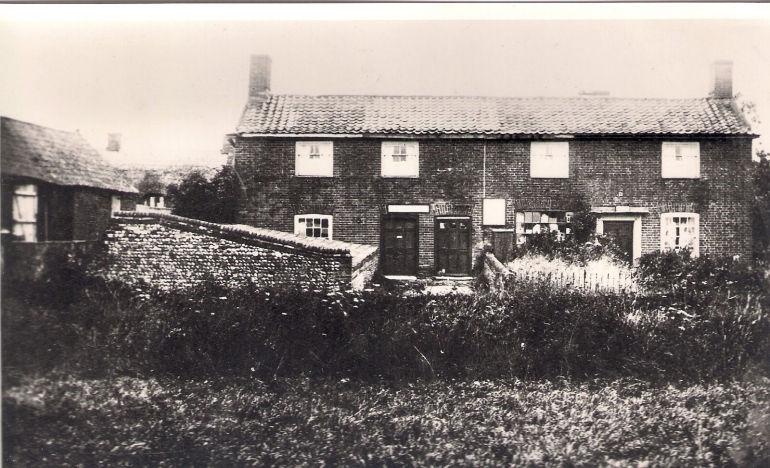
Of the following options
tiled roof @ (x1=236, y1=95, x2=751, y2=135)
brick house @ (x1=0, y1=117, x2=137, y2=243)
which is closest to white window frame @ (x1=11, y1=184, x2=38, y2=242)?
brick house @ (x1=0, y1=117, x2=137, y2=243)

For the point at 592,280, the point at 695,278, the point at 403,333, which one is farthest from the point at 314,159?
the point at 695,278

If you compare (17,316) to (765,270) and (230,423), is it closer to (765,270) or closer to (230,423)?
(230,423)

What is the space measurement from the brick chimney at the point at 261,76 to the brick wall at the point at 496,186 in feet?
1.35

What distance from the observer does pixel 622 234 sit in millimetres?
3080

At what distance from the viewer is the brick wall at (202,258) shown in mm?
3080

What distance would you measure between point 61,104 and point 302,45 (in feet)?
6.45

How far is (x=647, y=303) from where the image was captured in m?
3.15

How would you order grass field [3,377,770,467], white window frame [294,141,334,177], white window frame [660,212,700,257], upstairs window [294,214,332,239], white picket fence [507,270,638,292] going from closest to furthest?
grass field [3,377,770,467], white window frame [660,212,700,257], white picket fence [507,270,638,292], upstairs window [294,214,332,239], white window frame [294,141,334,177]

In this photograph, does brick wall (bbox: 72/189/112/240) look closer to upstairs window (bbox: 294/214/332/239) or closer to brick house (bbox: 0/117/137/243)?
brick house (bbox: 0/117/137/243)

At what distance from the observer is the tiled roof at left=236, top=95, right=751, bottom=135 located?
3.08m

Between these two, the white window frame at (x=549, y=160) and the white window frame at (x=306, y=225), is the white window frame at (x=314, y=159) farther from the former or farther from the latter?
the white window frame at (x=549, y=160)

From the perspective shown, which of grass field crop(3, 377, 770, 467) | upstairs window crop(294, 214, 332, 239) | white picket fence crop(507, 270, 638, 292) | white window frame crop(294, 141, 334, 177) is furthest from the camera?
white window frame crop(294, 141, 334, 177)

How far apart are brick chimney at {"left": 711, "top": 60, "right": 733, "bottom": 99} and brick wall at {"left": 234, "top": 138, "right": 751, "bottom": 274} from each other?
463 mm

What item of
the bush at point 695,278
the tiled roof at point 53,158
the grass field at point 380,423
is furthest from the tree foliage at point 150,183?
the bush at point 695,278
